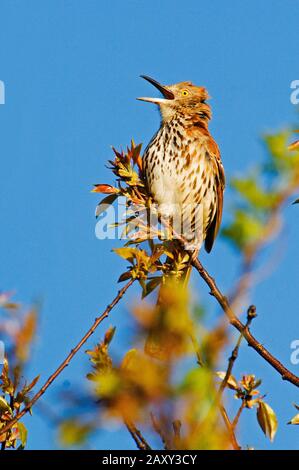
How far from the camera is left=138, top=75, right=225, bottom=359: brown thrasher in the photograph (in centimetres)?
576

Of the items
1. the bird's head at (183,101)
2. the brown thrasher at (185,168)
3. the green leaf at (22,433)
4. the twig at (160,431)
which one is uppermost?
the bird's head at (183,101)

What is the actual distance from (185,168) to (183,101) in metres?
0.94

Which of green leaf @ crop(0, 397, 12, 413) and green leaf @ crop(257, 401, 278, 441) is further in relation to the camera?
green leaf @ crop(0, 397, 12, 413)

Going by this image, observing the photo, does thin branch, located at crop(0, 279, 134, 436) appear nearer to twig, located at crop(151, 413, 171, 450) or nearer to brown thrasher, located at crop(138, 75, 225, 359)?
twig, located at crop(151, 413, 171, 450)

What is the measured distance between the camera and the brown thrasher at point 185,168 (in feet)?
18.9

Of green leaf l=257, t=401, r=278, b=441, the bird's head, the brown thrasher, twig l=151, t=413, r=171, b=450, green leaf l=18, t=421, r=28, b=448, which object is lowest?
twig l=151, t=413, r=171, b=450

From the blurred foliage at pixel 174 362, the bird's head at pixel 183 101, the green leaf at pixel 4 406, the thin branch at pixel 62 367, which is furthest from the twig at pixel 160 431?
the bird's head at pixel 183 101

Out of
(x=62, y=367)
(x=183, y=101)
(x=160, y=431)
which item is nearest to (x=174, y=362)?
(x=160, y=431)

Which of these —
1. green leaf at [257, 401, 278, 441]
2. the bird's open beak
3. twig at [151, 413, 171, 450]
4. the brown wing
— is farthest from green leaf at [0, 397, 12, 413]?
the bird's open beak

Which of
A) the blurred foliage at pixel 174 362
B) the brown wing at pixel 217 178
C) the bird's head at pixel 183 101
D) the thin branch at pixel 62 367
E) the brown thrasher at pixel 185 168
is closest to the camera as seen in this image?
the blurred foliage at pixel 174 362

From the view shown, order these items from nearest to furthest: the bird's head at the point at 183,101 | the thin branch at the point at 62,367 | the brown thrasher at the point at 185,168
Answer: the thin branch at the point at 62,367
the brown thrasher at the point at 185,168
the bird's head at the point at 183,101

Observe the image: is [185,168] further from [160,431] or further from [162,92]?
[160,431]

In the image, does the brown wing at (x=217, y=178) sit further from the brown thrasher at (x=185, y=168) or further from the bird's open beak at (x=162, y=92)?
the bird's open beak at (x=162, y=92)
